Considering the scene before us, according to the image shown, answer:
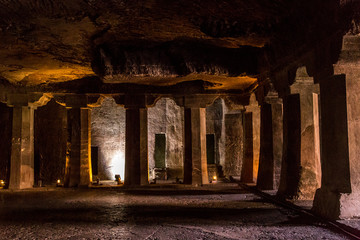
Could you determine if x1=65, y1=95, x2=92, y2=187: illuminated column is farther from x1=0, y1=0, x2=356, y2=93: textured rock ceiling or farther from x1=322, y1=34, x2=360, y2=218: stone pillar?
x1=322, y1=34, x2=360, y2=218: stone pillar

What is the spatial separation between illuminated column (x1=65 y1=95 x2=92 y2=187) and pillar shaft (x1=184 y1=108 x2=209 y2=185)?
11.3ft

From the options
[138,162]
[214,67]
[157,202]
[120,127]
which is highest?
[214,67]

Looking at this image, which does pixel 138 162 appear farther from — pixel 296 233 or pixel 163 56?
pixel 296 233

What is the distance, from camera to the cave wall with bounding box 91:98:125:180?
1617 centimetres

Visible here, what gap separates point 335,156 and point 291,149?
211 cm

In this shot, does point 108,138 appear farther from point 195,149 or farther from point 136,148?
point 195,149

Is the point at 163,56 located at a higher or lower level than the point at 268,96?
higher

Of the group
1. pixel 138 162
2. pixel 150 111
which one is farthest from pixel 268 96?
pixel 150 111

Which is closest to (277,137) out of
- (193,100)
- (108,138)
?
(193,100)

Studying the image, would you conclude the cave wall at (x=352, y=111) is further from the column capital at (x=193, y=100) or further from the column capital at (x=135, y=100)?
the column capital at (x=135, y=100)

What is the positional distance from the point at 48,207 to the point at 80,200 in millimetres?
1094

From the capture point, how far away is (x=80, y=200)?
347 inches

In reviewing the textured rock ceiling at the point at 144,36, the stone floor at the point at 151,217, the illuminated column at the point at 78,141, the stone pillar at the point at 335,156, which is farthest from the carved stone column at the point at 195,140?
the stone pillar at the point at 335,156

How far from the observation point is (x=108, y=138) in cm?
1630
